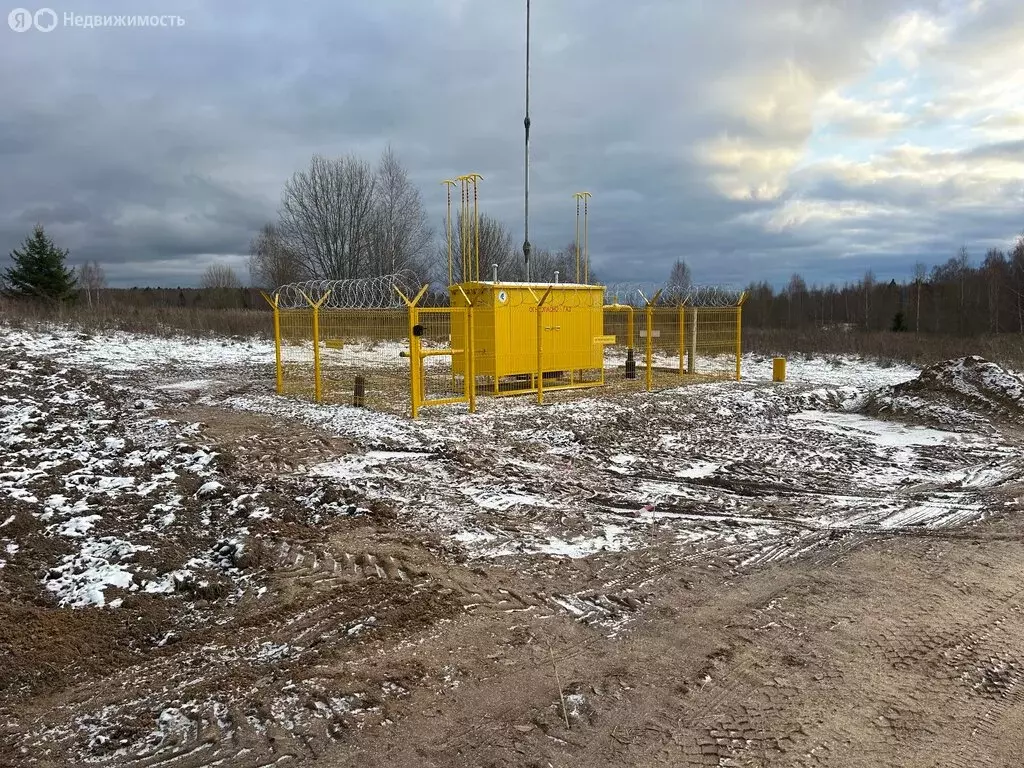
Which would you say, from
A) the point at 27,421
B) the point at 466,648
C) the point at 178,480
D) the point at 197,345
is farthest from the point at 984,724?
the point at 197,345

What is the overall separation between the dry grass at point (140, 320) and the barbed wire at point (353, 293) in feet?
53.8

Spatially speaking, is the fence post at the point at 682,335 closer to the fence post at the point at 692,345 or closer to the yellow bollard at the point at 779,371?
the fence post at the point at 692,345

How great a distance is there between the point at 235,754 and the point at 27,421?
9.52m

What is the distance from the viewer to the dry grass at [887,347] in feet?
83.6

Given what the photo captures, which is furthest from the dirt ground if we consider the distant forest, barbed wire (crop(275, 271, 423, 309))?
the distant forest

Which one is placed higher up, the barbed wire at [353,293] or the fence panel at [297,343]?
the barbed wire at [353,293]

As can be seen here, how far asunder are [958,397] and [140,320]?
31.2 meters

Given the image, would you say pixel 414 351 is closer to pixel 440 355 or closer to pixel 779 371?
pixel 440 355

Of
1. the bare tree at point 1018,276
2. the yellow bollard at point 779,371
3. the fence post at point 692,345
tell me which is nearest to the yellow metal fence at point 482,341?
the fence post at point 692,345

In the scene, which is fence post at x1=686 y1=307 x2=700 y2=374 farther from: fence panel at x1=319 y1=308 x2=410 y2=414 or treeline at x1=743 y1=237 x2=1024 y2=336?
treeline at x1=743 y1=237 x2=1024 y2=336

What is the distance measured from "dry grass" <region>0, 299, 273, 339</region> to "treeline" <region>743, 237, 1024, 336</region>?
32.3 meters

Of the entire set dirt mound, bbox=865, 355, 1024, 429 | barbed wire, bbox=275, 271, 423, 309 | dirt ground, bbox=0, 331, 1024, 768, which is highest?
barbed wire, bbox=275, 271, 423, 309

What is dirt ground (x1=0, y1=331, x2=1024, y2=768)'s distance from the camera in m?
3.35

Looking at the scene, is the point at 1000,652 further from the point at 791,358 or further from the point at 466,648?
the point at 791,358
